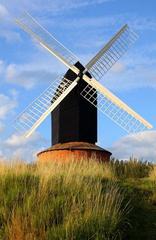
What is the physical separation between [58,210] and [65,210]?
0.62 ft

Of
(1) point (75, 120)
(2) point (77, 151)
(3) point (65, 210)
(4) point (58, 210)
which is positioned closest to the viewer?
(3) point (65, 210)

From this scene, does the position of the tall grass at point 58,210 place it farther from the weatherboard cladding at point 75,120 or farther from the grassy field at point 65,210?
the weatherboard cladding at point 75,120

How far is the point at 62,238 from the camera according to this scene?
1033 centimetres

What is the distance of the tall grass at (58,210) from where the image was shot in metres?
10.6

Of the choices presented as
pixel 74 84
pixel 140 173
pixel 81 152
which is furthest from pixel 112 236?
pixel 74 84

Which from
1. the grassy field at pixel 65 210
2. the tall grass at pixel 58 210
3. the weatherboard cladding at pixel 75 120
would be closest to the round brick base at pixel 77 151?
the weatherboard cladding at pixel 75 120

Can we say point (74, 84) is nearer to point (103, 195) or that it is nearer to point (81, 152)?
point (81, 152)

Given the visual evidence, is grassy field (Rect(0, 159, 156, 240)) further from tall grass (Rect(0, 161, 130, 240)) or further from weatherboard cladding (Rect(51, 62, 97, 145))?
weatherboard cladding (Rect(51, 62, 97, 145))

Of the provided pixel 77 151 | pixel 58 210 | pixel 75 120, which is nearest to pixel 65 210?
pixel 58 210

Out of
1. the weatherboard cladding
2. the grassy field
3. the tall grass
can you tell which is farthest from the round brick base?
the tall grass

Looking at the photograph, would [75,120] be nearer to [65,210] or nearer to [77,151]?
[77,151]

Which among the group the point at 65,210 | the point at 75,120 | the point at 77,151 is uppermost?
the point at 75,120

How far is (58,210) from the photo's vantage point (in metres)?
11.5

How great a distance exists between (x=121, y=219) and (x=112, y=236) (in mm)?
779
